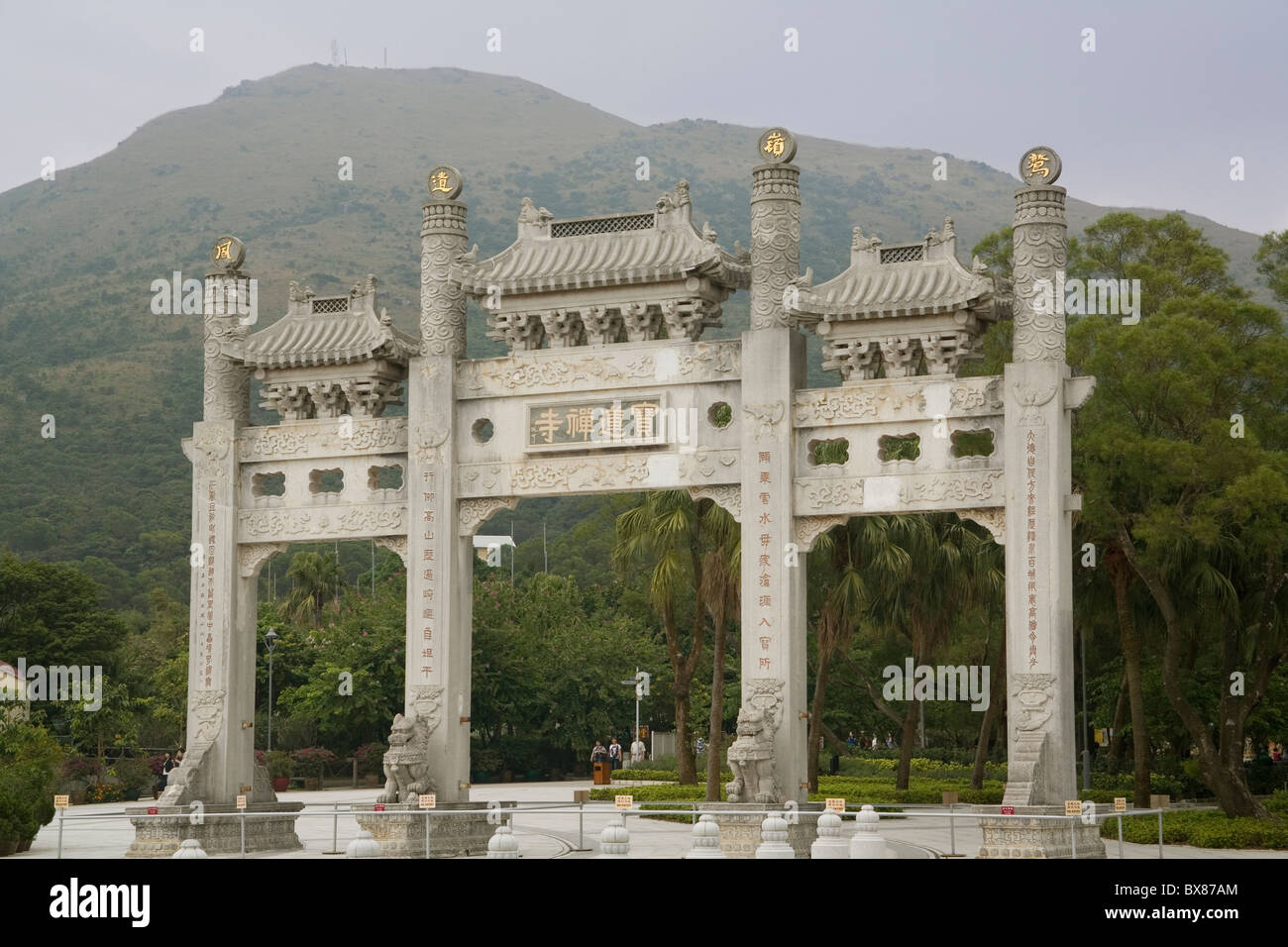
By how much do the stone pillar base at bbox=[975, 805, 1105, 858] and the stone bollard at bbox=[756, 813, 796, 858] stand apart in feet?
8.84

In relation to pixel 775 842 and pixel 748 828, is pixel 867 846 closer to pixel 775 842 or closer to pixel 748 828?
pixel 775 842

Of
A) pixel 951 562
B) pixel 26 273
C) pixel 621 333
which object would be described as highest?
pixel 26 273

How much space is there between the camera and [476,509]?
17281 mm

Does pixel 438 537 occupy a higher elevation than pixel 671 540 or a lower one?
lower

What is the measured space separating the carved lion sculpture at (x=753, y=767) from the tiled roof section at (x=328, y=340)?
552cm

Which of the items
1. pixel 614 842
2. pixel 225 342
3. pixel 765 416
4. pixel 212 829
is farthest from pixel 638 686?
pixel 614 842

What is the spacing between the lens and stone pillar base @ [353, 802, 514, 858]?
16.0 meters

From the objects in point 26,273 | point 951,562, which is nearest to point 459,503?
point 951,562

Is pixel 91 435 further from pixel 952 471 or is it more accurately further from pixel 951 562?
pixel 952 471

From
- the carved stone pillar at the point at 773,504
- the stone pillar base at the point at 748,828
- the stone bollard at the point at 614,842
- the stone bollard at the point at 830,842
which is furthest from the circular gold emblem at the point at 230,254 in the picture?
the stone bollard at the point at 830,842

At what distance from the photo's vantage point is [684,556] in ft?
79.2

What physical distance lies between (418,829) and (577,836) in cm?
383

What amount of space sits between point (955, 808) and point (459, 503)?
6.33 meters

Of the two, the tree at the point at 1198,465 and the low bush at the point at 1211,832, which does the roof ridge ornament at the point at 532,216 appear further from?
the low bush at the point at 1211,832
